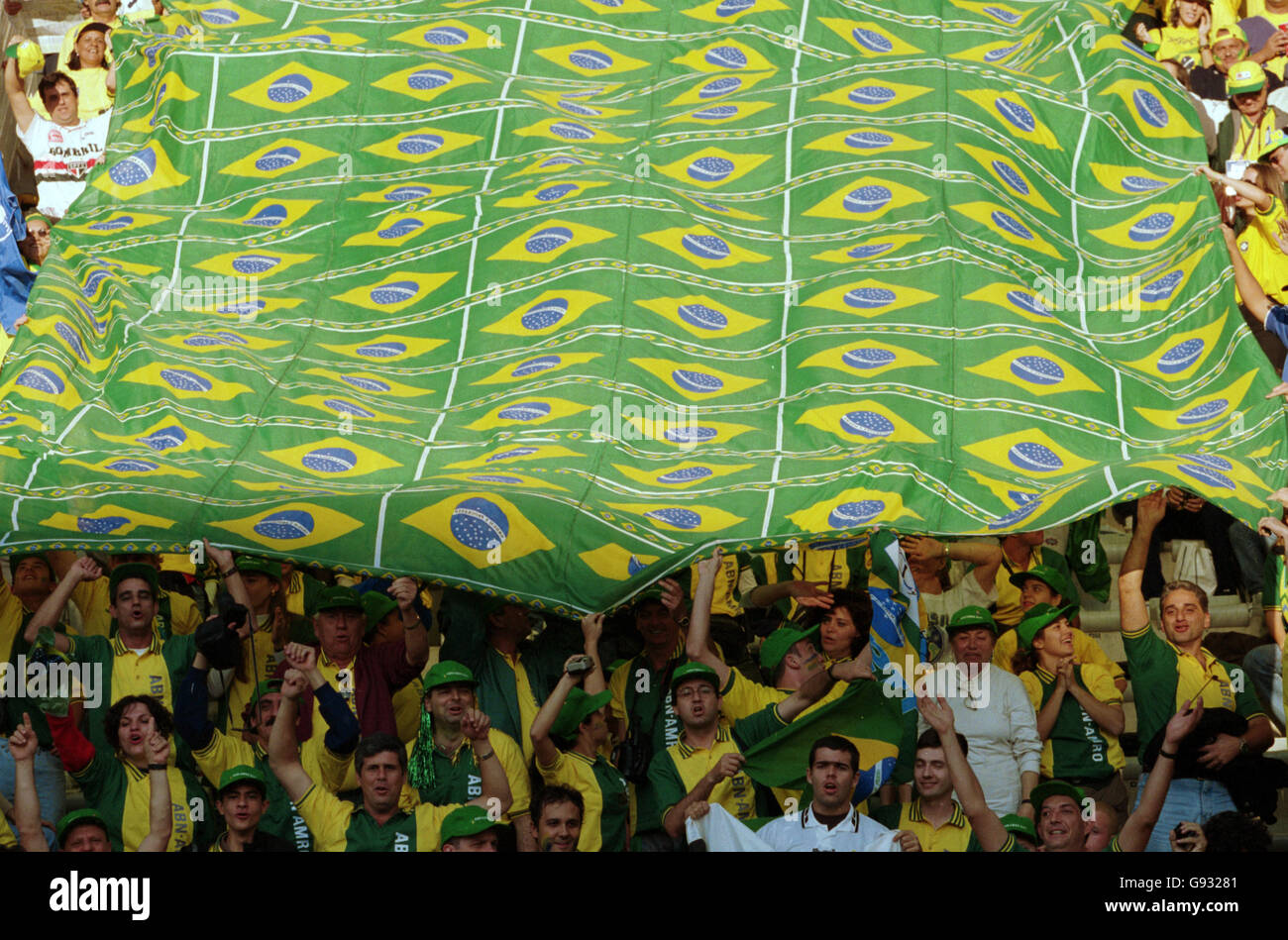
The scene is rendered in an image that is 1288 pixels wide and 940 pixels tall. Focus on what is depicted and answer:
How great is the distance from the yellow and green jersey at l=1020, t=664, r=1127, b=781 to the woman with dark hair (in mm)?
4475

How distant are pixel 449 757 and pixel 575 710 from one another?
69 cm

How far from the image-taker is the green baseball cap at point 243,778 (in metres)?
11.3

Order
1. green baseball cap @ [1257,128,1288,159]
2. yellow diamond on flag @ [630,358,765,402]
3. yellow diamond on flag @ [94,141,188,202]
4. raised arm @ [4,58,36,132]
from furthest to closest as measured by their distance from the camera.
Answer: raised arm @ [4,58,36,132] < green baseball cap @ [1257,128,1288,159] < yellow diamond on flag @ [94,141,188,202] < yellow diamond on flag @ [630,358,765,402]

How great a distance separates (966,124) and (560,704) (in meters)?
5.63

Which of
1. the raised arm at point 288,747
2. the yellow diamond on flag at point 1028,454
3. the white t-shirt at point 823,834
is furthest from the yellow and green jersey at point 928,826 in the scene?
the raised arm at point 288,747

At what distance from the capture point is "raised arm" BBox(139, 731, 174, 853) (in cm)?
1141

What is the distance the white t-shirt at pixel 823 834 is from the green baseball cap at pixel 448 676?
5.52ft

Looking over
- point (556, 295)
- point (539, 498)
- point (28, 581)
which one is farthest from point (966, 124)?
point (28, 581)

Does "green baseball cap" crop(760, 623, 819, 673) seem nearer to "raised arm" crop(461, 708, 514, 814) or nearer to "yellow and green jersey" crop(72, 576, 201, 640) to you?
"raised arm" crop(461, 708, 514, 814)

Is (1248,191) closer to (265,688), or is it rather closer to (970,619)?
(970,619)

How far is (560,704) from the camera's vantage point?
454 inches

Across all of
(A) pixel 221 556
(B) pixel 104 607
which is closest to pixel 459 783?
(A) pixel 221 556

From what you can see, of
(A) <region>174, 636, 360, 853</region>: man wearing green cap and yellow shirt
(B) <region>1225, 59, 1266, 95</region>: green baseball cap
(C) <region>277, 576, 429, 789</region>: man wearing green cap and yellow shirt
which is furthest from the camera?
(B) <region>1225, 59, 1266, 95</region>: green baseball cap

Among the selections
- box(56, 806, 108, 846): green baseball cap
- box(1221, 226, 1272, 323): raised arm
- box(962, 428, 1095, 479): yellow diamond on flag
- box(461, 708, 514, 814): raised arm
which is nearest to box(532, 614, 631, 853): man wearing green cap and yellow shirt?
box(461, 708, 514, 814): raised arm
